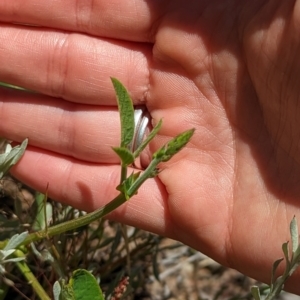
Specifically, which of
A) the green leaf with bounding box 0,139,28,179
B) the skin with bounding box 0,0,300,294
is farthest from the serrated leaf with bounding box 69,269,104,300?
the skin with bounding box 0,0,300,294

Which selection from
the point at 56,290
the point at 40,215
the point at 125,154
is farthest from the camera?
the point at 40,215

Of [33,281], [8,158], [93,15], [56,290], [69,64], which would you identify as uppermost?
[93,15]

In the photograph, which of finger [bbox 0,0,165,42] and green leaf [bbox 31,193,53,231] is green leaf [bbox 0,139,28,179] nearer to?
green leaf [bbox 31,193,53,231]

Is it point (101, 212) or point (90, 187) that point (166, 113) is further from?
point (101, 212)

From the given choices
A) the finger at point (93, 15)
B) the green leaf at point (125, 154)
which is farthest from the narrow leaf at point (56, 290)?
the finger at point (93, 15)

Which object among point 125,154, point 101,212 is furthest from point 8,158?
point 125,154

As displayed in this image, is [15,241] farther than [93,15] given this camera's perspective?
No

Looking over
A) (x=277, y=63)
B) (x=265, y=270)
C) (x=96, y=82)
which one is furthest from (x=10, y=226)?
(x=277, y=63)

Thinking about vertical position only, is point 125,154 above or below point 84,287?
above
